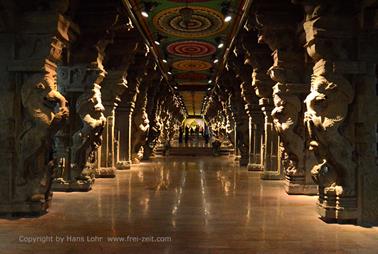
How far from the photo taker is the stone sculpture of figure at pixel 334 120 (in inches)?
212

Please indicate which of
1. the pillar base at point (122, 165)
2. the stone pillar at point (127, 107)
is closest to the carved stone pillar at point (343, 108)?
the stone pillar at point (127, 107)

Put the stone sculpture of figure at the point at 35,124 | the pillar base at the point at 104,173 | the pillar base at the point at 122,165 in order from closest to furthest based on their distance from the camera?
the stone sculpture of figure at the point at 35,124
the pillar base at the point at 104,173
the pillar base at the point at 122,165

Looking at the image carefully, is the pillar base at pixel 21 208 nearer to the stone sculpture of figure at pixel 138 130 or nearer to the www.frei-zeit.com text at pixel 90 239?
the www.frei-zeit.com text at pixel 90 239

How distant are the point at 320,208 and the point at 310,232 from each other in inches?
36.0

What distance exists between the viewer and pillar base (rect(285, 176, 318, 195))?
7.85 meters

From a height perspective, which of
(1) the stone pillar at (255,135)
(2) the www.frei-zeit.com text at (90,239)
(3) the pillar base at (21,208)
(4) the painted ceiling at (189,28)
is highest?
(4) the painted ceiling at (189,28)

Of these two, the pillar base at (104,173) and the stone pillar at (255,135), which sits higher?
the stone pillar at (255,135)

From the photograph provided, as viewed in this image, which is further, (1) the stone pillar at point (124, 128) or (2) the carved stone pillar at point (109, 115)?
(1) the stone pillar at point (124, 128)

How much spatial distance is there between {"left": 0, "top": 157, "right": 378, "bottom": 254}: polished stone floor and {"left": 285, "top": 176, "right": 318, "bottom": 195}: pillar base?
0.74 ft

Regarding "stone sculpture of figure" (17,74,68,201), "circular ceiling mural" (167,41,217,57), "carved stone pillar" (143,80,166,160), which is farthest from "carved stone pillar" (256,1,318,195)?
"carved stone pillar" (143,80,166,160)

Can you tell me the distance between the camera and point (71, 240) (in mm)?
4410

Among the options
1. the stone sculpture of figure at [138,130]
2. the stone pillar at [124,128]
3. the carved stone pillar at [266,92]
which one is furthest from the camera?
the stone sculpture of figure at [138,130]

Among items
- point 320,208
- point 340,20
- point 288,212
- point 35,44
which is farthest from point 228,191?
point 35,44

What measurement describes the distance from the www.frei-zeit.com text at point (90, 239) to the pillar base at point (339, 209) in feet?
7.39
